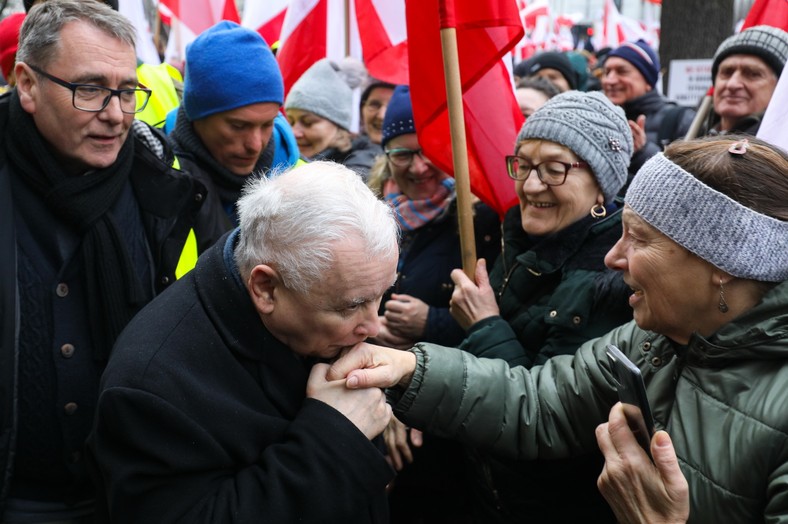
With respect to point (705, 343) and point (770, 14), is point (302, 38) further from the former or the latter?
point (705, 343)

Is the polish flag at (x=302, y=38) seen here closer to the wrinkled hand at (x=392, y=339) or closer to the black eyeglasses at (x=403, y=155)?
the black eyeglasses at (x=403, y=155)

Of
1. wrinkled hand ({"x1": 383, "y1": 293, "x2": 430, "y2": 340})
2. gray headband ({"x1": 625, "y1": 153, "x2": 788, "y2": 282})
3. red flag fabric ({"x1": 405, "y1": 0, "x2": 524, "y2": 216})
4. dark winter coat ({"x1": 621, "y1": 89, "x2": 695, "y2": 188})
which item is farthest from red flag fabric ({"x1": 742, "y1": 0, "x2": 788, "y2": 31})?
gray headband ({"x1": 625, "y1": 153, "x2": 788, "y2": 282})

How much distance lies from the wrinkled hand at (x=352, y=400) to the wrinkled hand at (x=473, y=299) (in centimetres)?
93

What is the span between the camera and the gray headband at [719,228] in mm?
1900

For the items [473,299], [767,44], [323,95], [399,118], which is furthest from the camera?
[323,95]

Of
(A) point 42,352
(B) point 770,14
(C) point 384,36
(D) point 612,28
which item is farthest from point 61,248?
(D) point 612,28

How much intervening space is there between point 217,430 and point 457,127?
1.53m

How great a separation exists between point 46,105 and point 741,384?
213 cm

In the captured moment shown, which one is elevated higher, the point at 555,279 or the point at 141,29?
the point at 141,29

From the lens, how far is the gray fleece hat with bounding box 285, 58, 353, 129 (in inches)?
200

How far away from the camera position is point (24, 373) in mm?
2355

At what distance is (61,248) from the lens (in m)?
2.47

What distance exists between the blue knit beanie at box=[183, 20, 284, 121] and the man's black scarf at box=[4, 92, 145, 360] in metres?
0.81

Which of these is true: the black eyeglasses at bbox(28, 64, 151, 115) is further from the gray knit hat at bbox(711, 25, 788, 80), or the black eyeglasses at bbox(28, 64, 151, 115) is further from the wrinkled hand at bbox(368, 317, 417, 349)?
the gray knit hat at bbox(711, 25, 788, 80)
